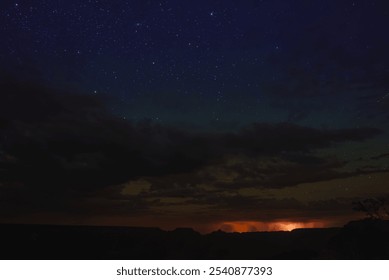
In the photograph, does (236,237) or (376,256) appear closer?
(376,256)

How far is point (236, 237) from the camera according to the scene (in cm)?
6688

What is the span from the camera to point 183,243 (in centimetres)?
6009

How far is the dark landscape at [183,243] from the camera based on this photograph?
4197cm

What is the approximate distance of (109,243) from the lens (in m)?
51.2

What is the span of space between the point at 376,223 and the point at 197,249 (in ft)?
73.0

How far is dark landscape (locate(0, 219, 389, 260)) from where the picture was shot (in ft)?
138

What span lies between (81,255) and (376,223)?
31.1 m

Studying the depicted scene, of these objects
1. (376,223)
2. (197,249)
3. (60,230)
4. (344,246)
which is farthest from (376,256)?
(60,230)

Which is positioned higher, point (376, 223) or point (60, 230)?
point (60, 230)

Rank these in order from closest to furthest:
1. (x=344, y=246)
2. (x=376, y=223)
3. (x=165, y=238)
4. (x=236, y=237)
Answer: (x=344, y=246) < (x=376, y=223) < (x=165, y=238) < (x=236, y=237)
